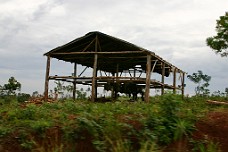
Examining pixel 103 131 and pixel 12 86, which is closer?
pixel 103 131

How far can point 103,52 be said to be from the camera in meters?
18.6

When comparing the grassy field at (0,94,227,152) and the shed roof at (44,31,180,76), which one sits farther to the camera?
the shed roof at (44,31,180,76)

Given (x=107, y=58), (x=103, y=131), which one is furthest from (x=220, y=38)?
(x=103, y=131)

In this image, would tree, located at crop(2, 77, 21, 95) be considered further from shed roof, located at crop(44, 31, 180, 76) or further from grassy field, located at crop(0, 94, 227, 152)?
grassy field, located at crop(0, 94, 227, 152)

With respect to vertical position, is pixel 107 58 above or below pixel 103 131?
above

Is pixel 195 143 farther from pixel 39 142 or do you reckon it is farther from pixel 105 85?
pixel 105 85

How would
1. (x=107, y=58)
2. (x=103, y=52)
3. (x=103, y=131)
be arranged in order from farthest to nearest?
(x=107, y=58) < (x=103, y=52) < (x=103, y=131)

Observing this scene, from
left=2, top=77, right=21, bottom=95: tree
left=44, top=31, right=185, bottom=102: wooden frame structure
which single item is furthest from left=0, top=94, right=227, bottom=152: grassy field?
left=2, top=77, right=21, bottom=95: tree

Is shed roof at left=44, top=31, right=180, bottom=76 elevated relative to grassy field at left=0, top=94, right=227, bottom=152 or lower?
elevated

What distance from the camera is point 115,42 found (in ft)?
63.4

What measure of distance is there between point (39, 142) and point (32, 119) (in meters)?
1.64

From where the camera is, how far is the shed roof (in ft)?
60.9

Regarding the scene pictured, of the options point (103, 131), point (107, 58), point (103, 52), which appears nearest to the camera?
point (103, 131)

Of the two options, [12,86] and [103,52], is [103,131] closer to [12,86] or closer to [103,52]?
[103,52]
